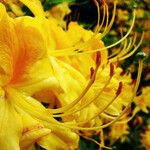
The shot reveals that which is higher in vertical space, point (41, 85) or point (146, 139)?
point (41, 85)

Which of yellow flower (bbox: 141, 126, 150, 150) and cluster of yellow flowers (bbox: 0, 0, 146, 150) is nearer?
cluster of yellow flowers (bbox: 0, 0, 146, 150)

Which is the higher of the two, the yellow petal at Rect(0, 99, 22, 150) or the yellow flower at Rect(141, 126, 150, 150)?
the yellow petal at Rect(0, 99, 22, 150)

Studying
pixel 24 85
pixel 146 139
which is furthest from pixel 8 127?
pixel 146 139

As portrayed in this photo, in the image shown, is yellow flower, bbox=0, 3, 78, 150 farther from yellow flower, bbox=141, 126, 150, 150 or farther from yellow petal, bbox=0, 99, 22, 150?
yellow flower, bbox=141, 126, 150, 150

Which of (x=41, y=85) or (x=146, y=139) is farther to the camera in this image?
(x=146, y=139)

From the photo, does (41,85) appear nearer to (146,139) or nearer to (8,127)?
(8,127)

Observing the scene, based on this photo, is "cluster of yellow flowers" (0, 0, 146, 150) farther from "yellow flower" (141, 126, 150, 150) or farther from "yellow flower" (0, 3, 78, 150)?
"yellow flower" (141, 126, 150, 150)

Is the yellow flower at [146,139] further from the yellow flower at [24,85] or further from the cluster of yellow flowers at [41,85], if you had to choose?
the yellow flower at [24,85]

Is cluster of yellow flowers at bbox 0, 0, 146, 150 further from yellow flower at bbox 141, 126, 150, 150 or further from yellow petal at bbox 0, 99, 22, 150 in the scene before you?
yellow flower at bbox 141, 126, 150, 150

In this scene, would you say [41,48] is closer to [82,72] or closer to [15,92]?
[15,92]

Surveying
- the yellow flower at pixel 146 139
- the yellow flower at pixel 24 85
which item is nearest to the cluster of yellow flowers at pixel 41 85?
the yellow flower at pixel 24 85

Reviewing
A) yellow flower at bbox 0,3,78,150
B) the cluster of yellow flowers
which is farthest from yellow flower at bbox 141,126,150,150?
yellow flower at bbox 0,3,78,150

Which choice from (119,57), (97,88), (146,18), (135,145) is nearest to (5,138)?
(97,88)
